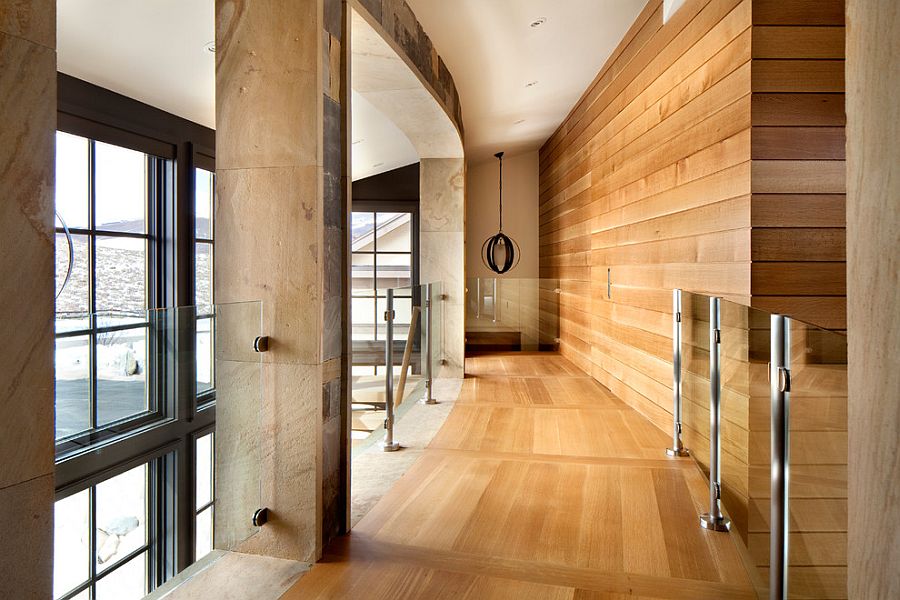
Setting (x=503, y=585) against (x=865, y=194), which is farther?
(x=503, y=585)

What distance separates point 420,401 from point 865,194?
12.1 ft

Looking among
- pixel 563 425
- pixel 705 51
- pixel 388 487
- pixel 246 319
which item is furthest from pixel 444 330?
pixel 246 319

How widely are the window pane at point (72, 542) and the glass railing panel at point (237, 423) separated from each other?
1.70ft

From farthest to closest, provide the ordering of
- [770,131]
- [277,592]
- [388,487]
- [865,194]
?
[388,487]
[770,131]
[277,592]
[865,194]

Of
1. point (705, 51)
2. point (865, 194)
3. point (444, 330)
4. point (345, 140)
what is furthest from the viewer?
point (444, 330)

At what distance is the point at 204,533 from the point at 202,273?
277 centimetres

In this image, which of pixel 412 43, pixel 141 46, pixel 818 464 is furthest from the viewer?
pixel 412 43

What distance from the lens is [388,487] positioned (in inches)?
105

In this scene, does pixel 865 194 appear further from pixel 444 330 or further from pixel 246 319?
pixel 444 330

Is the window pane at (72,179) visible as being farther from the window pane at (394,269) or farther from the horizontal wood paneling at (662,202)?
the window pane at (394,269)

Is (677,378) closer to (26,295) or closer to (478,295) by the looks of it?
(26,295)

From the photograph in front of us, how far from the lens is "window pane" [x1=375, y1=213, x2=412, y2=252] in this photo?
786 centimetres

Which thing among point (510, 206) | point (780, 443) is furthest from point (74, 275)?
point (510, 206)

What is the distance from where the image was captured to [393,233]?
7.88 m
